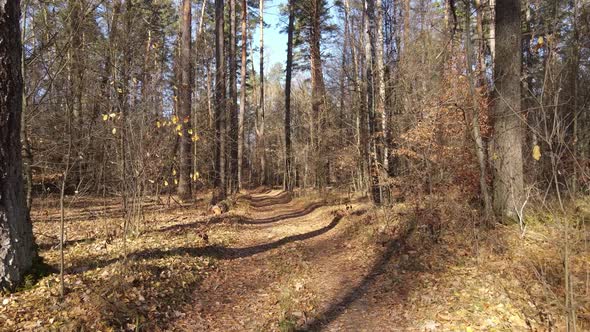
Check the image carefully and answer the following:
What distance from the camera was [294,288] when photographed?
19.2 feet

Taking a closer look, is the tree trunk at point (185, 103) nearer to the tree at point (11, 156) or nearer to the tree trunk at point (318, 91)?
the tree trunk at point (318, 91)

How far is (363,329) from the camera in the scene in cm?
448

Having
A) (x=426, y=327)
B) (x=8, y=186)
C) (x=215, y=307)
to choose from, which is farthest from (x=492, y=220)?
(x=8, y=186)

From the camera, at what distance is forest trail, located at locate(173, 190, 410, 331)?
15.4 feet

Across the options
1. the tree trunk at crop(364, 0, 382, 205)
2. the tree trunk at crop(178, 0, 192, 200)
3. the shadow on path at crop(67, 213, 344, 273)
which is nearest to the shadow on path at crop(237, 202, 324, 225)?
the shadow on path at crop(67, 213, 344, 273)

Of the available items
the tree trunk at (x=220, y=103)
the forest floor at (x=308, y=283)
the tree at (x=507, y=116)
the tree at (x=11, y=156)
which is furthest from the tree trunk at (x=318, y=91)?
the tree at (x=11, y=156)

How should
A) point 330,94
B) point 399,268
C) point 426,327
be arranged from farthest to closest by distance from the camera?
point 330,94 → point 399,268 → point 426,327

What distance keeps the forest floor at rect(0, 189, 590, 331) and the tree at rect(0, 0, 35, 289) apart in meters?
0.38

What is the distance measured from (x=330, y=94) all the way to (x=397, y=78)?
33.6 feet

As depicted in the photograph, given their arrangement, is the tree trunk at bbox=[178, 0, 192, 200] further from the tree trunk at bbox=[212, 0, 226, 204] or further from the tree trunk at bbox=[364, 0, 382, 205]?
the tree trunk at bbox=[364, 0, 382, 205]

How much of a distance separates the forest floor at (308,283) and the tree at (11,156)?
0.38 m

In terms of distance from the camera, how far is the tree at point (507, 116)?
6484 millimetres

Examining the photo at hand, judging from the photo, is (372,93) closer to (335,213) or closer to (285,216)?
(335,213)

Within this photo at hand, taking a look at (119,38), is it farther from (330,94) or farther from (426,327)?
(330,94)
